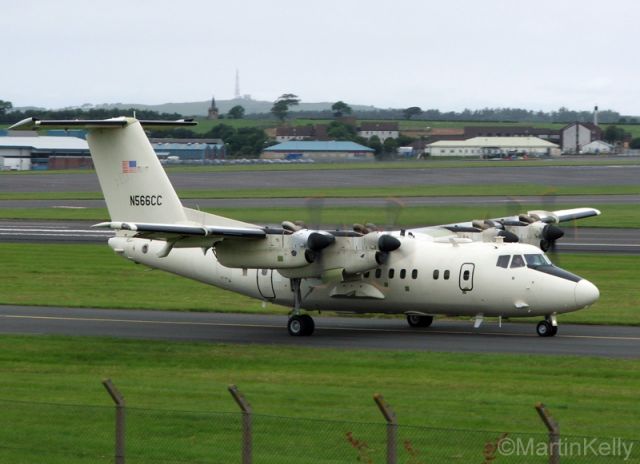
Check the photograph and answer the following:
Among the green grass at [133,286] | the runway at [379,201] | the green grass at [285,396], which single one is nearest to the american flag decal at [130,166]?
the green grass at [285,396]

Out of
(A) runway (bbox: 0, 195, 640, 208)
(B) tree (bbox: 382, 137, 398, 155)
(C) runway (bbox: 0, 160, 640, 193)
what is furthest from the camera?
(B) tree (bbox: 382, 137, 398, 155)

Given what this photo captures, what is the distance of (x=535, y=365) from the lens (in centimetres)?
2381

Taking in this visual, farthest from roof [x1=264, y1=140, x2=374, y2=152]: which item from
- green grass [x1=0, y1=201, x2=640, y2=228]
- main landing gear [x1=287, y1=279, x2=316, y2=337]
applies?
main landing gear [x1=287, y1=279, x2=316, y2=337]

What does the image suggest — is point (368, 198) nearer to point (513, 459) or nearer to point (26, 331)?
point (26, 331)

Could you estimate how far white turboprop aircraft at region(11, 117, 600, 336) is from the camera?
2811 cm

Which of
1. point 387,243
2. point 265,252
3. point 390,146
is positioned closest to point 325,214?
point 265,252

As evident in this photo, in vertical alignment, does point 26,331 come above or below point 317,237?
below

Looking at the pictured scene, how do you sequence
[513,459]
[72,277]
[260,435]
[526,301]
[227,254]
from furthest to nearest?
[72,277], [227,254], [526,301], [260,435], [513,459]

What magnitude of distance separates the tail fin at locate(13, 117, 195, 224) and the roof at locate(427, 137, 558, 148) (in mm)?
135672

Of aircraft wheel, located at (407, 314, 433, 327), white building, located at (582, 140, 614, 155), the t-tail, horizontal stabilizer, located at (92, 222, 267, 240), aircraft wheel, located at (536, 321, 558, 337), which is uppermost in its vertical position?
the t-tail

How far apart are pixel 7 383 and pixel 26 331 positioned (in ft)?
26.7

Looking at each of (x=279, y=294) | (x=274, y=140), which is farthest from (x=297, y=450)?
(x=274, y=140)

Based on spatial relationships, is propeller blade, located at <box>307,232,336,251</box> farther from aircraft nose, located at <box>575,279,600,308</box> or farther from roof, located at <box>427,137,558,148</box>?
roof, located at <box>427,137,558,148</box>

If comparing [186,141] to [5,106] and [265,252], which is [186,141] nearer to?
[5,106]
